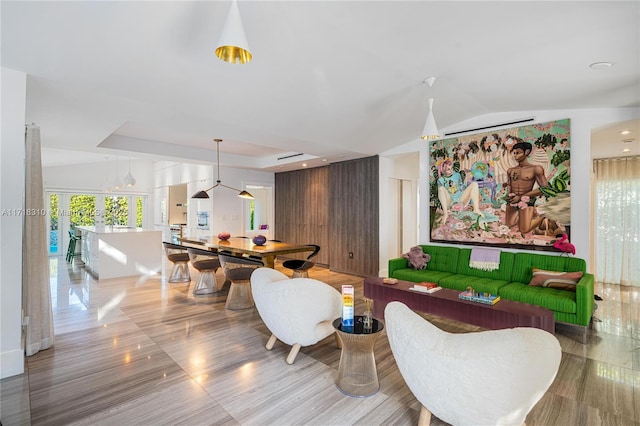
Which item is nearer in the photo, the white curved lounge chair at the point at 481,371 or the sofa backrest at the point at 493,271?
the white curved lounge chair at the point at 481,371

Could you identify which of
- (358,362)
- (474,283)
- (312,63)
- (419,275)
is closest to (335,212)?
(419,275)

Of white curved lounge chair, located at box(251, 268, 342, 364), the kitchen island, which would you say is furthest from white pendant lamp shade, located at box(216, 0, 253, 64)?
the kitchen island

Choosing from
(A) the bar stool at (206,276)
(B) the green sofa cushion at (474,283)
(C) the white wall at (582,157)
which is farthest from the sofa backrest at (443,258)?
(A) the bar stool at (206,276)

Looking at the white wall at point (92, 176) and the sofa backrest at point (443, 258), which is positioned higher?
the white wall at point (92, 176)

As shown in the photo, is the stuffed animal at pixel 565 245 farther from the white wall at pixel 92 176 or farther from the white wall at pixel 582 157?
the white wall at pixel 92 176

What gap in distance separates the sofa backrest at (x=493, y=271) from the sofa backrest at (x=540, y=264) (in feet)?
0.23

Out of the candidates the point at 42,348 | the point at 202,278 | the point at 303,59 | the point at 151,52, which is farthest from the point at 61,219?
the point at 303,59

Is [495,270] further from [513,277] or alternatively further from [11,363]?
[11,363]

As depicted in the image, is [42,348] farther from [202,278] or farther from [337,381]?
[337,381]

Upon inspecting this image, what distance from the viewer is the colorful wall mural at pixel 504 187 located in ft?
13.4

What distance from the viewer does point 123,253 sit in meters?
6.08

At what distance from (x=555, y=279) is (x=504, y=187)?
1.44 meters

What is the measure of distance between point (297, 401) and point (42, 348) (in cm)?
258

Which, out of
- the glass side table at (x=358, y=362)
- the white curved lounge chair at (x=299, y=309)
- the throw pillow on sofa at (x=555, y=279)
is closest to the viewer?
the glass side table at (x=358, y=362)
